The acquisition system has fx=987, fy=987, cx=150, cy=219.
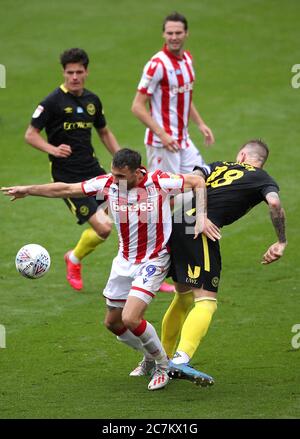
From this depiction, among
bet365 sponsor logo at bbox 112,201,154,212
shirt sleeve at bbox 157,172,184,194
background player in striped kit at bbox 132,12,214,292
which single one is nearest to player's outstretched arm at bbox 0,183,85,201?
bet365 sponsor logo at bbox 112,201,154,212

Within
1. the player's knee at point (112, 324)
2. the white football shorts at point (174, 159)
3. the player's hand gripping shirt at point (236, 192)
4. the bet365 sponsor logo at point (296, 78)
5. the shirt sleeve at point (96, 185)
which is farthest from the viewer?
the bet365 sponsor logo at point (296, 78)

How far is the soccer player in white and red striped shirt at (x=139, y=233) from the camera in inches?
309

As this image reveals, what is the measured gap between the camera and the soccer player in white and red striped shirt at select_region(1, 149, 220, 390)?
25.8ft

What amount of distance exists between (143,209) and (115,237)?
507 centimetres

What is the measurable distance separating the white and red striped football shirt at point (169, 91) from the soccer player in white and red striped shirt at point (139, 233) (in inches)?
155

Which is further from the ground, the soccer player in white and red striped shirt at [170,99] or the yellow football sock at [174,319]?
the soccer player in white and red striped shirt at [170,99]

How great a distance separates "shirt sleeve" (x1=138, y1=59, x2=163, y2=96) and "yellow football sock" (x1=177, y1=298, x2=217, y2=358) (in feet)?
14.8

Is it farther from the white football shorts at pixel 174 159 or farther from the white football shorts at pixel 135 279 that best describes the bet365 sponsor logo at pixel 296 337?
the white football shorts at pixel 174 159

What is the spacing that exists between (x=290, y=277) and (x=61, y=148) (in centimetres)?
296

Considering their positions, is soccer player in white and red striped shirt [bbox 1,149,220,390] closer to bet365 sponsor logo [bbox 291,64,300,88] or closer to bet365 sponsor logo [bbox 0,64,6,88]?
bet365 sponsor logo [bbox 0,64,6,88]

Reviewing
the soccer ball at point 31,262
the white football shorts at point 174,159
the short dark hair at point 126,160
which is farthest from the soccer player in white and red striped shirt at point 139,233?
the white football shorts at point 174,159
